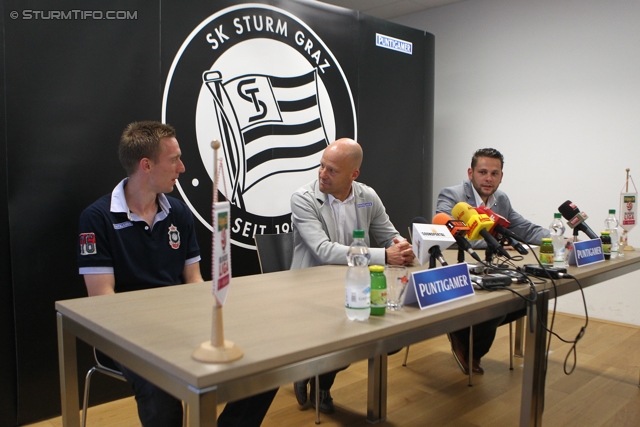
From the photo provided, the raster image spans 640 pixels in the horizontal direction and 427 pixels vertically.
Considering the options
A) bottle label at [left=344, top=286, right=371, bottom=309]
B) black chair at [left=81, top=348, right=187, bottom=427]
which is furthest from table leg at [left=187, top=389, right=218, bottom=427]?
black chair at [left=81, top=348, right=187, bottom=427]

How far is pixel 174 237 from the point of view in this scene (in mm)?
1958

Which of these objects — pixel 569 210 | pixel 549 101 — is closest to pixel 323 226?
pixel 569 210

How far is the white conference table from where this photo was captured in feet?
2.99

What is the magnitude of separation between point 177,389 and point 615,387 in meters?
2.55

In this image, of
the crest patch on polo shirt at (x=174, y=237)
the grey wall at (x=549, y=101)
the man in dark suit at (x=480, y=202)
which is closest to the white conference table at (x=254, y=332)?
the crest patch on polo shirt at (x=174, y=237)

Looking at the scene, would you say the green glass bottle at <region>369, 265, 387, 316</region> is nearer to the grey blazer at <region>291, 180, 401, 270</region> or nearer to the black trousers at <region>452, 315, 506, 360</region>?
the grey blazer at <region>291, 180, 401, 270</region>

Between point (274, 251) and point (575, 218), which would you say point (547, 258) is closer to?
point (575, 218)

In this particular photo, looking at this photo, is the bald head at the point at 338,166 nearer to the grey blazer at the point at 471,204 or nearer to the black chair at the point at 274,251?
the black chair at the point at 274,251

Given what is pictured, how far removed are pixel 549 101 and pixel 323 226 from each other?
288cm

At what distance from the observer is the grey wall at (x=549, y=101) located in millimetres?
3855

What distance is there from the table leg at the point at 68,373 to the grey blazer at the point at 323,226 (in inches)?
39.5

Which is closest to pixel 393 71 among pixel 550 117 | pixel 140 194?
pixel 550 117

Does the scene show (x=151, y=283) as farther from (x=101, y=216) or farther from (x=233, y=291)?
(x=233, y=291)

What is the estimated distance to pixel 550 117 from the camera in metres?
4.21
